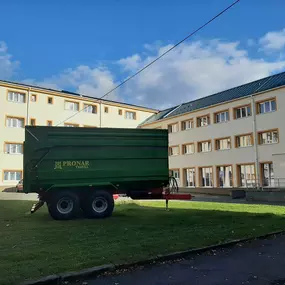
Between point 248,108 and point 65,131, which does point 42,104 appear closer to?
point 248,108

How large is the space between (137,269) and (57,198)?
6763 millimetres

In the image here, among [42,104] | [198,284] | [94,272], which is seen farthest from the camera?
[42,104]

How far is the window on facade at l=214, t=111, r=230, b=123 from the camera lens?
A: 1373 inches

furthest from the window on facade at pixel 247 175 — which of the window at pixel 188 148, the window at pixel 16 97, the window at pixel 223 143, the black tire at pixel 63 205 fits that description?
the window at pixel 16 97

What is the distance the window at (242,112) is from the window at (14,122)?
24.9m

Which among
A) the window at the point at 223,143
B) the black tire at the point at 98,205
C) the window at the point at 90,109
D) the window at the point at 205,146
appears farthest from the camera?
the window at the point at 90,109

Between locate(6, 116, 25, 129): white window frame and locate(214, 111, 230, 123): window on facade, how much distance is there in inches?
904

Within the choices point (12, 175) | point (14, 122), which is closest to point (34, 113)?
point (14, 122)

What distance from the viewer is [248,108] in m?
32.5

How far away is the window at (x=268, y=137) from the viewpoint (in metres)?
29.6

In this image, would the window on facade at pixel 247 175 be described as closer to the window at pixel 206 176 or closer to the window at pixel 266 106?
the window at pixel 206 176

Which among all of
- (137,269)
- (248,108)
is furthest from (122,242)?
(248,108)

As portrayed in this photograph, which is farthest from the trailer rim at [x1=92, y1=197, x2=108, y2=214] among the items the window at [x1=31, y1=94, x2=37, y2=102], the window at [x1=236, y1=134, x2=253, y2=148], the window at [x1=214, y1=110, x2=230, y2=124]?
the window at [x1=31, y1=94, x2=37, y2=102]

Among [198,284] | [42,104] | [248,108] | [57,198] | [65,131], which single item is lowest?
[198,284]
